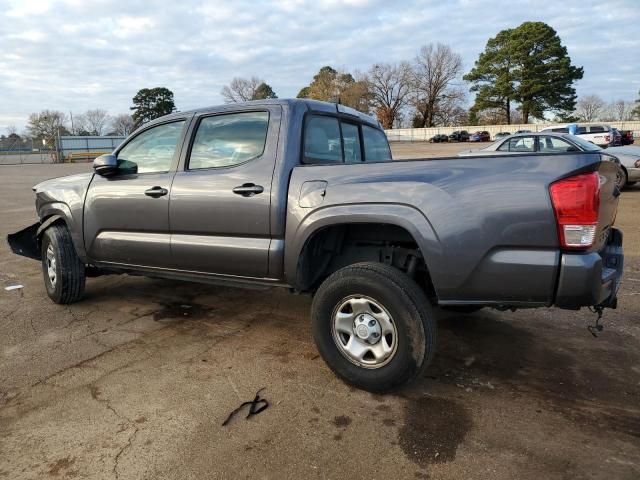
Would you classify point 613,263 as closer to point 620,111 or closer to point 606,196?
point 606,196

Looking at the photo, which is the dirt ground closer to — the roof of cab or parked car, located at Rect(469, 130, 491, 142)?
the roof of cab

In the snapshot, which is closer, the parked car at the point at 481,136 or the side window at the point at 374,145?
the side window at the point at 374,145

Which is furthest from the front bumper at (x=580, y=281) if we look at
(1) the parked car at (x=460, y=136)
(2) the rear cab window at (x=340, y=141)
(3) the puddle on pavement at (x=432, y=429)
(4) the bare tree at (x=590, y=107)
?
(4) the bare tree at (x=590, y=107)

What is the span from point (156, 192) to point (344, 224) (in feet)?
5.39

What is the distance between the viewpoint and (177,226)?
3.85 meters

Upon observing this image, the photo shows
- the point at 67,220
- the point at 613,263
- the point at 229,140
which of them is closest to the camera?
the point at 613,263

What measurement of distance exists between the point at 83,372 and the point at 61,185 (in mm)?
2133

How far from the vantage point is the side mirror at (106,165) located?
4172 mm

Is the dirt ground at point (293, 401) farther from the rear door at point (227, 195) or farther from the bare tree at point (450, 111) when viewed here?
the bare tree at point (450, 111)

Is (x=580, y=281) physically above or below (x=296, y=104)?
below

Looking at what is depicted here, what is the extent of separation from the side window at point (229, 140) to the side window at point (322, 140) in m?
0.32

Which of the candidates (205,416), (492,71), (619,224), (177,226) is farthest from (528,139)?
(492,71)

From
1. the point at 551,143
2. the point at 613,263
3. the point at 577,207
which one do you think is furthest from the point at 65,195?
the point at 551,143

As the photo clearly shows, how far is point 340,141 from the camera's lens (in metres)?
4.08
